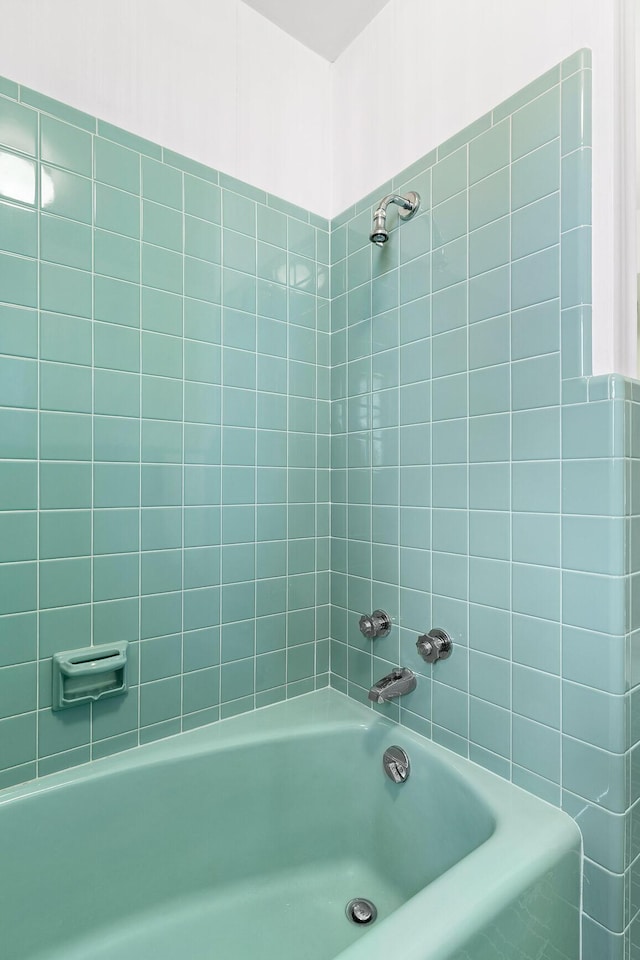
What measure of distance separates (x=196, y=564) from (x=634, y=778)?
1.07 metres

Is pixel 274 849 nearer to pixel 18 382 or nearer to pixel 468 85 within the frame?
pixel 18 382

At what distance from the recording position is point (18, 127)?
1093 mm

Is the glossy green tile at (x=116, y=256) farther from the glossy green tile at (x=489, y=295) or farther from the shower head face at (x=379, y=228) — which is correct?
the glossy green tile at (x=489, y=295)

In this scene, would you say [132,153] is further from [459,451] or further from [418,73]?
[459,451]

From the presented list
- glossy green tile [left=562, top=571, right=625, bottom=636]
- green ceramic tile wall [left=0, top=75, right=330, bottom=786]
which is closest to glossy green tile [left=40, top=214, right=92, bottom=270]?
green ceramic tile wall [left=0, top=75, right=330, bottom=786]

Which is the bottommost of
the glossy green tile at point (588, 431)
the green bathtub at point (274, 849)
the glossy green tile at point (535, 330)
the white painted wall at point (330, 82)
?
the green bathtub at point (274, 849)

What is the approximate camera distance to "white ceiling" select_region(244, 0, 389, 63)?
1.44 metres

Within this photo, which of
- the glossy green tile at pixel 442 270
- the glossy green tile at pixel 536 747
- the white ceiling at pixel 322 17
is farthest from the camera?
the white ceiling at pixel 322 17

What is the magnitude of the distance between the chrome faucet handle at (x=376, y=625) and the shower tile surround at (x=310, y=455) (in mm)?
67

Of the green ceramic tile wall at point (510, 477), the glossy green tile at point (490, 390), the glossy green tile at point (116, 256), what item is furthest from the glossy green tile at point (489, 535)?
the glossy green tile at point (116, 256)

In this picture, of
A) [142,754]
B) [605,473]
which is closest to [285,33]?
[605,473]

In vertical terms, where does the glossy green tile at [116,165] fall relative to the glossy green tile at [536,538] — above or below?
above

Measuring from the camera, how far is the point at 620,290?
98 cm

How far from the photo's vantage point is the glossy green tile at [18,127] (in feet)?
3.53
